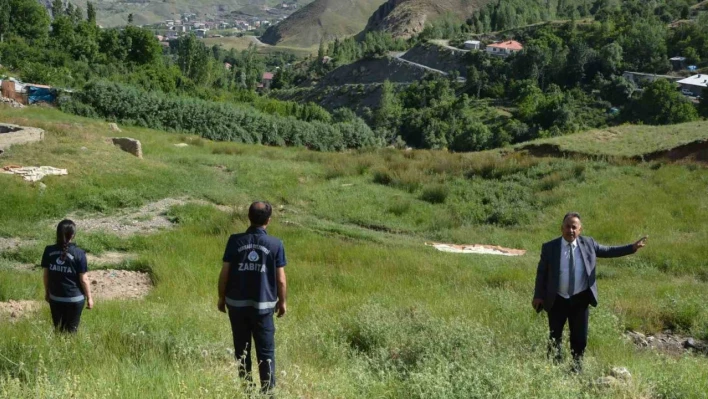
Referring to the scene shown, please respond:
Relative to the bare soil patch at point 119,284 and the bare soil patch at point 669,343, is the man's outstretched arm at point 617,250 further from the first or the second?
the bare soil patch at point 119,284

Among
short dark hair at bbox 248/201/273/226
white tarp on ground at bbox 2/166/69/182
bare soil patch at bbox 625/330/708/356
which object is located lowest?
bare soil patch at bbox 625/330/708/356

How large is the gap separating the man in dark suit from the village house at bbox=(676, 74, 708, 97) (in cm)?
6563

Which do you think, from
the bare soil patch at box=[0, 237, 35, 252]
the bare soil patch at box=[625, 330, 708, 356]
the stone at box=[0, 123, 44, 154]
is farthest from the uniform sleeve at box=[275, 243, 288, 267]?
the stone at box=[0, 123, 44, 154]

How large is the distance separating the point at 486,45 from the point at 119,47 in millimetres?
66192

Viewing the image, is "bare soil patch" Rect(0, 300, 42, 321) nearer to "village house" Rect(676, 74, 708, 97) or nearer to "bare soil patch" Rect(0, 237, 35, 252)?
"bare soil patch" Rect(0, 237, 35, 252)

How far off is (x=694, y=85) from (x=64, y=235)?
7046cm

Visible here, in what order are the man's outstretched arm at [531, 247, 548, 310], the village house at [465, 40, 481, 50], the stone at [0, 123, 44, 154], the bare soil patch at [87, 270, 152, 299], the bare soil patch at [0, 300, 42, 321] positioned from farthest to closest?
the village house at [465, 40, 481, 50] → the stone at [0, 123, 44, 154] → the bare soil patch at [87, 270, 152, 299] → the bare soil patch at [0, 300, 42, 321] → the man's outstretched arm at [531, 247, 548, 310]

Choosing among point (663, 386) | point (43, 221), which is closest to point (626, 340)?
point (663, 386)

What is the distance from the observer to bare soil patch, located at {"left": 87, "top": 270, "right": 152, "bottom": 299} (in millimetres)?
9344

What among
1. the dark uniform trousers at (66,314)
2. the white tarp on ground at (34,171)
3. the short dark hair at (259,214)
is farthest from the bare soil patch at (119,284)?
the white tarp on ground at (34,171)

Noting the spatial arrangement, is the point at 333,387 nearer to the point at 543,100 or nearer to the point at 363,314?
the point at 363,314

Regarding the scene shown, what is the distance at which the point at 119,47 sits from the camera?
57125mm

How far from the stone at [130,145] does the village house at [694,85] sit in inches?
2328

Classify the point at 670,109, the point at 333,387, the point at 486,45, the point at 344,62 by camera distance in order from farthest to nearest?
the point at 344,62
the point at 486,45
the point at 670,109
the point at 333,387
